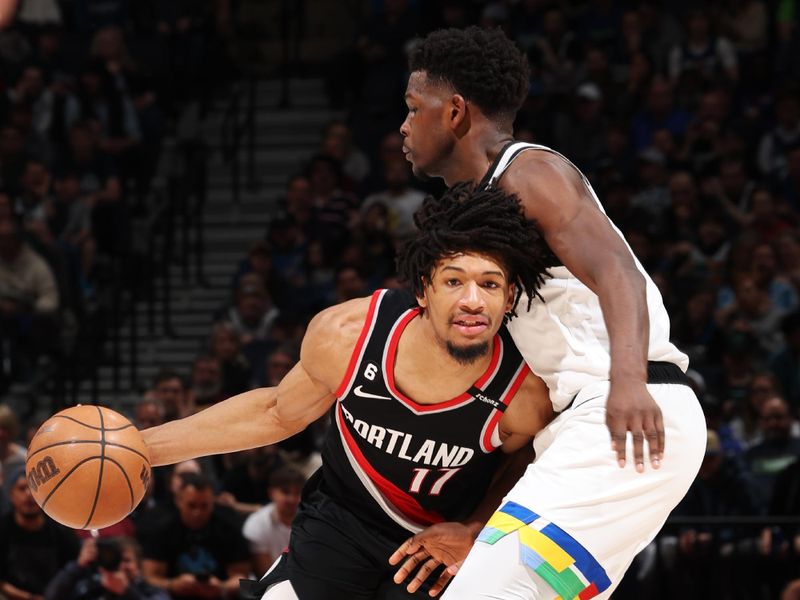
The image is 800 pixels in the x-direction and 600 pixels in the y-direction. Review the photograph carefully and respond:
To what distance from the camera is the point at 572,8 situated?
41.0 feet

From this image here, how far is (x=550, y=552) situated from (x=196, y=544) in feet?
14.6

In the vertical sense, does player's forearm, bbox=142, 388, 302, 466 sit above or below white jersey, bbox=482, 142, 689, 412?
below

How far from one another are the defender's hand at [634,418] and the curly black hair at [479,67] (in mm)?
1103

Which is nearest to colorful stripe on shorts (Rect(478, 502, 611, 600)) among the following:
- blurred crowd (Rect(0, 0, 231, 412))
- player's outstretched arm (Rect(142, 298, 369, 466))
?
player's outstretched arm (Rect(142, 298, 369, 466))

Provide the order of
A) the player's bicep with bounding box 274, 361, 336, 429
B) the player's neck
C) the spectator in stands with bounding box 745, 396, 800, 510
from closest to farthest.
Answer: the player's neck → the player's bicep with bounding box 274, 361, 336, 429 → the spectator in stands with bounding box 745, 396, 800, 510

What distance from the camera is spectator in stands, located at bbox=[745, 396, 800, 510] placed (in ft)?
27.0

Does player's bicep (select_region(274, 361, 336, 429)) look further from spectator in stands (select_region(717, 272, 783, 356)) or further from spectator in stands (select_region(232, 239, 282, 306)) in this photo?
spectator in stands (select_region(232, 239, 282, 306))

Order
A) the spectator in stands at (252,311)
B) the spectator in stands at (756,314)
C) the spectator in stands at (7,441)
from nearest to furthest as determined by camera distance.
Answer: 1. the spectator in stands at (7,441)
2. the spectator in stands at (756,314)
3. the spectator in stands at (252,311)

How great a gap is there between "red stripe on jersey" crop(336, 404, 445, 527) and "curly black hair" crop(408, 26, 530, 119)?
1089 millimetres

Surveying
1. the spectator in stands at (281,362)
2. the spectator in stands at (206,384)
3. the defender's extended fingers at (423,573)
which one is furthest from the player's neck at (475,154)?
the spectator in stands at (206,384)

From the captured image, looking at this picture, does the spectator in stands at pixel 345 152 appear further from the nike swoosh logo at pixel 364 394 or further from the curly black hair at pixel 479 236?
the curly black hair at pixel 479 236

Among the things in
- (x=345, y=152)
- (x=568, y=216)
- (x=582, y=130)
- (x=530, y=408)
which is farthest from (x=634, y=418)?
(x=345, y=152)

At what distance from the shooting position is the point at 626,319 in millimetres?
3715

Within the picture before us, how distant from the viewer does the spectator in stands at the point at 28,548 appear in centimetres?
790
